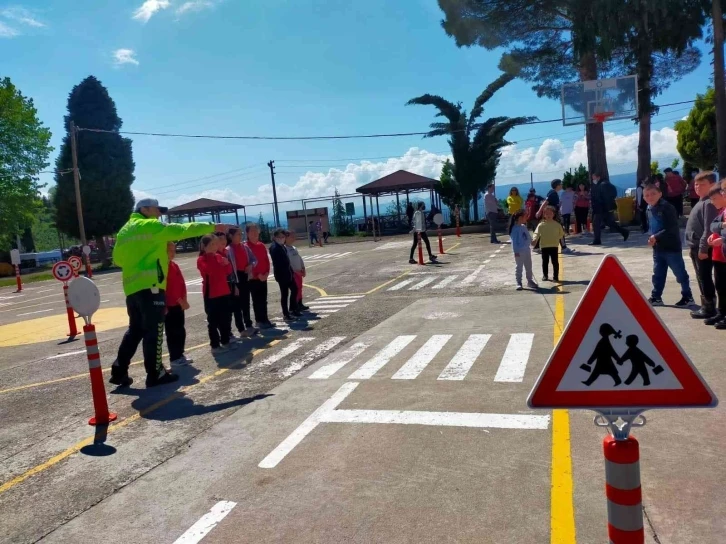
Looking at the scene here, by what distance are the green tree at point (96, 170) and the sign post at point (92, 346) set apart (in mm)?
39660

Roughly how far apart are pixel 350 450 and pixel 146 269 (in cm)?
343

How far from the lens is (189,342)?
32.1ft

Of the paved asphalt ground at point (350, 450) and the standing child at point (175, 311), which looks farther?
the standing child at point (175, 311)

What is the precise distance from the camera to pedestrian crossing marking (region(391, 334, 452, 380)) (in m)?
6.56

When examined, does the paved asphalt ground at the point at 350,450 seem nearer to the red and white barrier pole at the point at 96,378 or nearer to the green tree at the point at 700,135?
the red and white barrier pole at the point at 96,378

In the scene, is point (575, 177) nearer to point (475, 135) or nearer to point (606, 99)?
point (475, 135)

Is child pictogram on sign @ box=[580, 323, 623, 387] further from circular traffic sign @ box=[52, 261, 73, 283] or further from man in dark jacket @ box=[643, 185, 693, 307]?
circular traffic sign @ box=[52, 261, 73, 283]

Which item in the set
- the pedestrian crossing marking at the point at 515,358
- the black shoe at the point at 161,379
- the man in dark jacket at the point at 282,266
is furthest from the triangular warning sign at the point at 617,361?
the man in dark jacket at the point at 282,266

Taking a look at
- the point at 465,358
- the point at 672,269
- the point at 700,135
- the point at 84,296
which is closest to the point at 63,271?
the point at 84,296

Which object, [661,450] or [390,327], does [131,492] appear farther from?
[390,327]

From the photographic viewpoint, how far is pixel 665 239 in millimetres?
8461

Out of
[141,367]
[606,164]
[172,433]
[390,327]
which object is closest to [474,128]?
[606,164]

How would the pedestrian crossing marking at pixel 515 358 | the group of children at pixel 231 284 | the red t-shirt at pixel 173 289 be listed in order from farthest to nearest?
the group of children at pixel 231 284 < the red t-shirt at pixel 173 289 < the pedestrian crossing marking at pixel 515 358

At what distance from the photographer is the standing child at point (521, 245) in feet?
37.2
